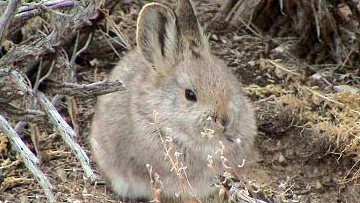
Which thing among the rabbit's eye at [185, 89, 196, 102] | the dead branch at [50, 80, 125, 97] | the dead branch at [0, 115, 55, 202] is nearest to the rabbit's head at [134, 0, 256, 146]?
the rabbit's eye at [185, 89, 196, 102]

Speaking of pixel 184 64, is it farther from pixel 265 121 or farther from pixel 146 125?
pixel 265 121

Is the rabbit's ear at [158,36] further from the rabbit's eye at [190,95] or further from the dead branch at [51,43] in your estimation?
the dead branch at [51,43]

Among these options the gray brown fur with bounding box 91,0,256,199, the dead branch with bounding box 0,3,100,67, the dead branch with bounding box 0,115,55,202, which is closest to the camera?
the dead branch with bounding box 0,115,55,202

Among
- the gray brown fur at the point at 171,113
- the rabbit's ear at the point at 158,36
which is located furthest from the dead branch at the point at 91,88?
the rabbit's ear at the point at 158,36

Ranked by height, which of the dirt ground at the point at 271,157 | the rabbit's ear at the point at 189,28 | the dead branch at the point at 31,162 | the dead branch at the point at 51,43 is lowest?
the dirt ground at the point at 271,157

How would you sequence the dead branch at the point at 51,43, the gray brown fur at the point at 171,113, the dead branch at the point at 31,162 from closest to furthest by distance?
the dead branch at the point at 31,162 → the gray brown fur at the point at 171,113 → the dead branch at the point at 51,43

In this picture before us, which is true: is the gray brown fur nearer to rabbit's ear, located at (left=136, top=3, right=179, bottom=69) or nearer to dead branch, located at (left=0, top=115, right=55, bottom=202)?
rabbit's ear, located at (left=136, top=3, right=179, bottom=69)

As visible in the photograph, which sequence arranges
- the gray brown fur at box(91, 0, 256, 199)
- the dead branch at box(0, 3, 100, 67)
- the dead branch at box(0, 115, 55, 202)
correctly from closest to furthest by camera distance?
1. the dead branch at box(0, 115, 55, 202)
2. the gray brown fur at box(91, 0, 256, 199)
3. the dead branch at box(0, 3, 100, 67)

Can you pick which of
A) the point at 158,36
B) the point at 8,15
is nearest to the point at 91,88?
the point at 158,36
